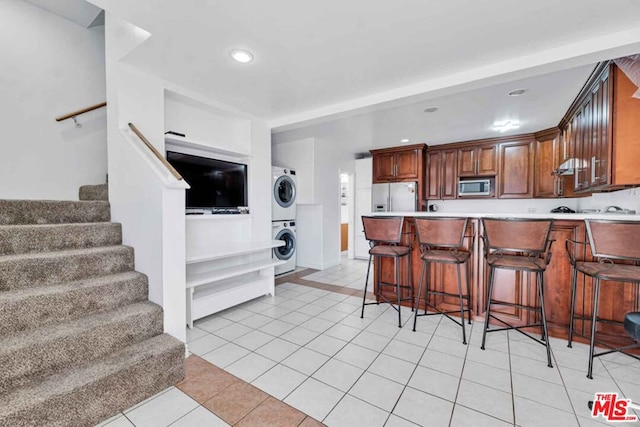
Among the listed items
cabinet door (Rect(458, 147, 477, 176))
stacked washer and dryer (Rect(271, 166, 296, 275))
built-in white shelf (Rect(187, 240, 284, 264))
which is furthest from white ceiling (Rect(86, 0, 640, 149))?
cabinet door (Rect(458, 147, 477, 176))

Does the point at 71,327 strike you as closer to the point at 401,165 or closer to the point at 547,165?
the point at 401,165

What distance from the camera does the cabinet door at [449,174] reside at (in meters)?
5.30

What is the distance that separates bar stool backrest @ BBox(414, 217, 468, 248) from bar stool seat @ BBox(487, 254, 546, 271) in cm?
30

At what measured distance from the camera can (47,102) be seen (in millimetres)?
3117

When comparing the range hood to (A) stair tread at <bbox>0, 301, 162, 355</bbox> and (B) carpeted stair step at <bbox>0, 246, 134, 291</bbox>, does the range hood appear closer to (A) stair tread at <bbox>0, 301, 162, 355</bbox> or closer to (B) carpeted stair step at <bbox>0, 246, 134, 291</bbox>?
(A) stair tread at <bbox>0, 301, 162, 355</bbox>

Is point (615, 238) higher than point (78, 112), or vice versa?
point (78, 112)

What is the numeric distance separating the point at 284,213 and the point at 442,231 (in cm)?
289

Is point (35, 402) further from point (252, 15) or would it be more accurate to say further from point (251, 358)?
point (252, 15)

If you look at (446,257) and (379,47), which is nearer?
(379,47)

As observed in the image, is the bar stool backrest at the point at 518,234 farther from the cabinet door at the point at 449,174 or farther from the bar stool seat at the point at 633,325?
the cabinet door at the point at 449,174

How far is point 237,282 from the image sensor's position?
11.2 feet

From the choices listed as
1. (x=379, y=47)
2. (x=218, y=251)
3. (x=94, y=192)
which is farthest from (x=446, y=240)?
(x=94, y=192)

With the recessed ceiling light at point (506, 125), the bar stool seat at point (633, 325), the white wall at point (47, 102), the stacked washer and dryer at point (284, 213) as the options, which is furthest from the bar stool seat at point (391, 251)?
the white wall at point (47, 102)

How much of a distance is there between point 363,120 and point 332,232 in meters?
2.43
